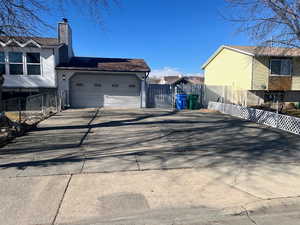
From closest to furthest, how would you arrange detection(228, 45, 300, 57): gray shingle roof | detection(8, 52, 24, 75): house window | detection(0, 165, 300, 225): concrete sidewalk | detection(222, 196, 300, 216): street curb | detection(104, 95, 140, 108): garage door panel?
detection(0, 165, 300, 225): concrete sidewalk → detection(222, 196, 300, 216): street curb → detection(228, 45, 300, 57): gray shingle roof → detection(8, 52, 24, 75): house window → detection(104, 95, 140, 108): garage door panel

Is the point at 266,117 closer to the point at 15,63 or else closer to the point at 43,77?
the point at 43,77

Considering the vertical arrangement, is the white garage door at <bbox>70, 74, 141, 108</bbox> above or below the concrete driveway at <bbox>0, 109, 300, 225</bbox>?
above

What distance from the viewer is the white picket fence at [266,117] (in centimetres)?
905

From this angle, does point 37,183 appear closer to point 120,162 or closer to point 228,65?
point 120,162

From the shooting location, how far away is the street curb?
10.9 ft

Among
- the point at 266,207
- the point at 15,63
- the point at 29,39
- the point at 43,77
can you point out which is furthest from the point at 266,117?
the point at 15,63

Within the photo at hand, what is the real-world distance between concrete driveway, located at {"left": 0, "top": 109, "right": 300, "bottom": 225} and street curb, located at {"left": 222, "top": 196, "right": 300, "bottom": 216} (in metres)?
0.02

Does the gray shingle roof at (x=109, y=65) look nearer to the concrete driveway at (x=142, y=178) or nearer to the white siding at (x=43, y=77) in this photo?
the white siding at (x=43, y=77)

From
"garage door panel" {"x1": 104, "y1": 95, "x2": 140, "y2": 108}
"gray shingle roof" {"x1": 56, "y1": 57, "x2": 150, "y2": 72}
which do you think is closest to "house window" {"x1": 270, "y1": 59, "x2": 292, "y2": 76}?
"gray shingle roof" {"x1": 56, "y1": 57, "x2": 150, "y2": 72}

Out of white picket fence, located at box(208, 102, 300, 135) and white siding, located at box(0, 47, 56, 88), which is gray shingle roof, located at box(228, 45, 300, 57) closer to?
white picket fence, located at box(208, 102, 300, 135)

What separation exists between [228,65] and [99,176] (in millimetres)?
19965

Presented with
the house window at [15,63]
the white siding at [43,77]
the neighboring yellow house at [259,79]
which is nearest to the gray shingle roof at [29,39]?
the white siding at [43,77]

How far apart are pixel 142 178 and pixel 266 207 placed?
84.4 inches

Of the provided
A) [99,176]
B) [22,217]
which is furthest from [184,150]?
[22,217]
